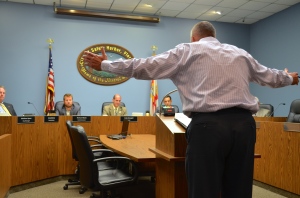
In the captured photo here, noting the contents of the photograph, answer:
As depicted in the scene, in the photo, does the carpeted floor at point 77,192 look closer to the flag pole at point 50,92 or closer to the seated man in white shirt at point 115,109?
the seated man in white shirt at point 115,109

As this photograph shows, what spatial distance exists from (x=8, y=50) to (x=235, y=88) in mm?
6025

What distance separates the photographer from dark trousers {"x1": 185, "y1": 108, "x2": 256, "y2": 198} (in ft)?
4.42

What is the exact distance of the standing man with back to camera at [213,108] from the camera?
1361mm

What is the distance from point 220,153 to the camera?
4.47ft

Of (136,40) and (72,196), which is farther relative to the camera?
(136,40)

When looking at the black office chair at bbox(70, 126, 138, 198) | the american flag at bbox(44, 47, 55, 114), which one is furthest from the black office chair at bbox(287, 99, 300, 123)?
the american flag at bbox(44, 47, 55, 114)

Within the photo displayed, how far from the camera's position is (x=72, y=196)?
3.49m

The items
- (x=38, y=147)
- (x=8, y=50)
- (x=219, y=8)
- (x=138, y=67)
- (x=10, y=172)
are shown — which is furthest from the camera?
(x=219, y=8)

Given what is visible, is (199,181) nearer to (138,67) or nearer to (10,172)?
(138,67)

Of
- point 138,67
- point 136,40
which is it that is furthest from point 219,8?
point 138,67

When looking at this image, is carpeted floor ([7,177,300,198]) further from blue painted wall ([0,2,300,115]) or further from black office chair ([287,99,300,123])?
blue painted wall ([0,2,300,115])

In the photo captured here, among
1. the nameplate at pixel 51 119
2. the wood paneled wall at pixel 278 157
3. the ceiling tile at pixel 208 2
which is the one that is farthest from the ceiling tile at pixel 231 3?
the nameplate at pixel 51 119

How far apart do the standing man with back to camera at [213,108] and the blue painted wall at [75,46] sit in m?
5.33

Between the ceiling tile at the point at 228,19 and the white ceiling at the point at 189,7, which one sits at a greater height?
the white ceiling at the point at 189,7
